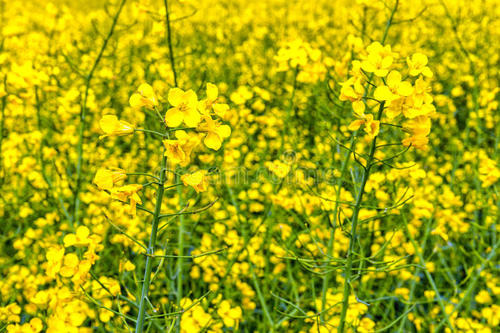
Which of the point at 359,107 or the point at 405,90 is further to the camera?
the point at 359,107

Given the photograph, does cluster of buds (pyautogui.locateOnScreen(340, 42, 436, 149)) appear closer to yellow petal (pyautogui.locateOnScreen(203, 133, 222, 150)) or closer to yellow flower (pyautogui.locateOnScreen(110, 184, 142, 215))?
yellow petal (pyautogui.locateOnScreen(203, 133, 222, 150))

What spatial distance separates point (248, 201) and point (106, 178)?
6.14 feet

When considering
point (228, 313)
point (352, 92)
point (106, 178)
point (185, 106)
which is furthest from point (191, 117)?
point (228, 313)

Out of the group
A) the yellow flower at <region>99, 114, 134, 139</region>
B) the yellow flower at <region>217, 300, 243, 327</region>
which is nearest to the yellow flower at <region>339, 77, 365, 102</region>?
the yellow flower at <region>99, 114, 134, 139</region>

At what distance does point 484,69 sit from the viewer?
199 inches

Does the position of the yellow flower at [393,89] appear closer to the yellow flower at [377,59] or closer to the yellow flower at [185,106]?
the yellow flower at [377,59]

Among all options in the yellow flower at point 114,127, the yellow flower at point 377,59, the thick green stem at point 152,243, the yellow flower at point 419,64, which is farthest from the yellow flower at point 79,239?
the yellow flower at point 419,64

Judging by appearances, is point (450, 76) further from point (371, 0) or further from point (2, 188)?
point (2, 188)

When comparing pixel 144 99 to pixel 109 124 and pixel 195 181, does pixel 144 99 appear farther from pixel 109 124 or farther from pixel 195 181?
pixel 195 181

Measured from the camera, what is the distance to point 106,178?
4.05ft

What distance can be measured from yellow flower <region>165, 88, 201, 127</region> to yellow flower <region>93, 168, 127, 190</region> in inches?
8.2

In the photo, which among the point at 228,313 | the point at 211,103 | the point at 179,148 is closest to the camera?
the point at 179,148

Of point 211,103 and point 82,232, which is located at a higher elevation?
point 211,103

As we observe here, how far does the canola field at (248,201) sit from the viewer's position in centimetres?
143
